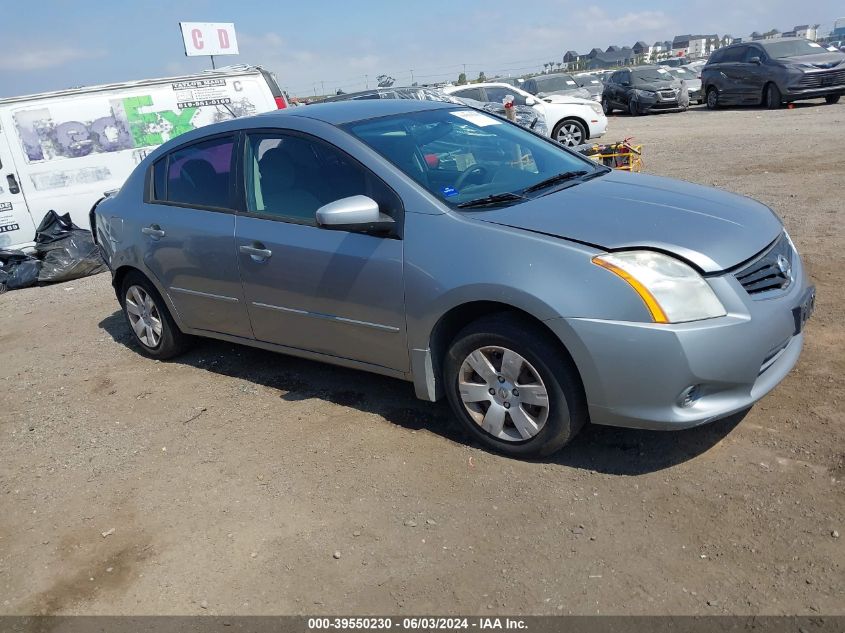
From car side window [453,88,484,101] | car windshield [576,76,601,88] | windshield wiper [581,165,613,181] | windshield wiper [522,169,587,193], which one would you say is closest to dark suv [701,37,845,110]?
car windshield [576,76,601,88]

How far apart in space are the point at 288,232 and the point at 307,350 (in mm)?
706

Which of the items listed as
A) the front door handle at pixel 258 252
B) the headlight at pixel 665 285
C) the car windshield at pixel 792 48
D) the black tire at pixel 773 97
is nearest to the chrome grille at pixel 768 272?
the headlight at pixel 665 285

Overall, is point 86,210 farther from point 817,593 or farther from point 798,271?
point 817,593

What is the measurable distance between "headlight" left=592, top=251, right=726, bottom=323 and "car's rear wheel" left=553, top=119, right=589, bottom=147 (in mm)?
12369

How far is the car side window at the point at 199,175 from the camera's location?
185 inches

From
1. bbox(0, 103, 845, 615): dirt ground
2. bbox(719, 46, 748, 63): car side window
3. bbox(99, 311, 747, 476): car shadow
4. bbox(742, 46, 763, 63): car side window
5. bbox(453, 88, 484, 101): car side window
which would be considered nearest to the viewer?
bbox(0, 103, 845, 615): dirt ground

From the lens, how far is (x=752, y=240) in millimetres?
3455

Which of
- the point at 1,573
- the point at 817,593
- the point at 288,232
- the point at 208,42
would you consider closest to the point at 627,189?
the point at 288,232

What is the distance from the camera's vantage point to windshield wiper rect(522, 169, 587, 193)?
404cm

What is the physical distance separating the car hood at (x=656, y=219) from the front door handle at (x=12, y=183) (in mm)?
7252

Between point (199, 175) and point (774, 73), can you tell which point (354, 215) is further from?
point (774, 73)

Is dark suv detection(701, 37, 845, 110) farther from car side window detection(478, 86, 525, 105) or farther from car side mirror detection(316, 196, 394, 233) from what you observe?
car side mirror detection(316, 196, 394, 233)

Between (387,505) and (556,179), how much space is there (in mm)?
2014

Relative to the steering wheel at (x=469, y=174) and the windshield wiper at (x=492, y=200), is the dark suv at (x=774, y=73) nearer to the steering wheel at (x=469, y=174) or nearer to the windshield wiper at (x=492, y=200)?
the steering wheel at (x=469, y=174)
